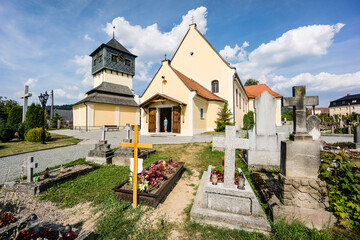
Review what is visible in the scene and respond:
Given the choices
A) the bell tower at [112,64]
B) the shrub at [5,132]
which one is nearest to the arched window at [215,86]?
the bell tower at [112,64]

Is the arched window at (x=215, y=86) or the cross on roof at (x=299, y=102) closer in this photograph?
the cross on roof at (x=299, y=102)

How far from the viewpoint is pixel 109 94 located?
2603cm

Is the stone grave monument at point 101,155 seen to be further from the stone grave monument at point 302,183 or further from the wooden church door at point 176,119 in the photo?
the wooden church door at point 176,119

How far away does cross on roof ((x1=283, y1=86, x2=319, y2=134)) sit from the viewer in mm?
3232

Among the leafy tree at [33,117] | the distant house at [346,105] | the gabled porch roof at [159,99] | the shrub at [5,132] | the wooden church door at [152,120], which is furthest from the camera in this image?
the distant house at [346,105]

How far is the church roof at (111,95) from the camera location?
23464 mm

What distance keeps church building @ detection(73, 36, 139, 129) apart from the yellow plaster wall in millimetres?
11883

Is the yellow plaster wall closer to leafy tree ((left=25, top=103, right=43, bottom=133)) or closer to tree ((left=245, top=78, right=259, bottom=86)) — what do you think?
leafy tree ((left=25, top=103, right=43, bottom=133))

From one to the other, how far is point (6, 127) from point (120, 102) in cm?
1433

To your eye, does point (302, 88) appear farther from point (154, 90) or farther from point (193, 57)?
point (193, 57)

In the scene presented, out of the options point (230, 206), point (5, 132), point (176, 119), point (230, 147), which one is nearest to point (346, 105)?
point (176, 119)

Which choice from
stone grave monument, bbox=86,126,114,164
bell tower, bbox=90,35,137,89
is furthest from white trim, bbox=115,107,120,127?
stone grave monument, bbox=86,126,114,164

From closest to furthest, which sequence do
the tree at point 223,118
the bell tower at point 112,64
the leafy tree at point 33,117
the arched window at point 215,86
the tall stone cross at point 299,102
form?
the tall stone cross at point 299,102
the leafy tree at point 33,117
the tree at point 223,118
the arched window at point 215,86
the bell tower at point 112,64

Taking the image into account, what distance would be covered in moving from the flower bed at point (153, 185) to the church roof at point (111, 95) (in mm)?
21095
